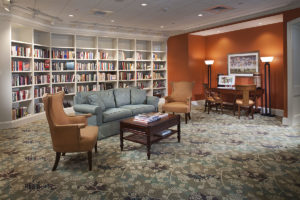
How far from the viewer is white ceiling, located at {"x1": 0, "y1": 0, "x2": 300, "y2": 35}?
5203mm

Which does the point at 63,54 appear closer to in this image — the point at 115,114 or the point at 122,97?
the point at 122,97

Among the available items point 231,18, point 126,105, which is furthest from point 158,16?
point 126,105

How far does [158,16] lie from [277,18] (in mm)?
3231

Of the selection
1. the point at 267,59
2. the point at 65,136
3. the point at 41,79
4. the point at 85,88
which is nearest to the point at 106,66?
the point at 85,88

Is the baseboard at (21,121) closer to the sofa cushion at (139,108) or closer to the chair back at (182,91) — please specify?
the sofa cushion at (139,108)

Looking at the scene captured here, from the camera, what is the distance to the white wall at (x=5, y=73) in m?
5.50

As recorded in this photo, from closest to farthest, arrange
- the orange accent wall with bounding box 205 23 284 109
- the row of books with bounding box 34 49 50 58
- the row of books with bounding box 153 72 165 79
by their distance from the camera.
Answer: the row of books with bounding box 34 49 50 58 → the orange accent wall with bounding box 205 23 284 109 → the row of books with bounding box 153 72 165 79

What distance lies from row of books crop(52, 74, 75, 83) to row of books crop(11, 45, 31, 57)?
112 centimetres

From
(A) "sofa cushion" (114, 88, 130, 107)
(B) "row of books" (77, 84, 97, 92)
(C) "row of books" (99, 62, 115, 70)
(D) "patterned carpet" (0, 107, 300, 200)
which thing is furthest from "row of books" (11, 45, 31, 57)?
(A) "sofa cushion" (114, 88, 130, 107)

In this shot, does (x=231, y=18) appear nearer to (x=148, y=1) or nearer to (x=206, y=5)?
(x=206, y=5)

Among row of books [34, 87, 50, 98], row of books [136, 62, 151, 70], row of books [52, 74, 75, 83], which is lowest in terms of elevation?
row of books [34, 87, 50, 98]

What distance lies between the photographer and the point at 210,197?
2.45 metres

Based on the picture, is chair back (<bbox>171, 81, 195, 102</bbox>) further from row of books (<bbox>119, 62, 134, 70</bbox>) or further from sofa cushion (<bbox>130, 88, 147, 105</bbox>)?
row of books (<bbox>119, 62, 134, 70</bbox>)

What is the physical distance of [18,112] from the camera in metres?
5.96
